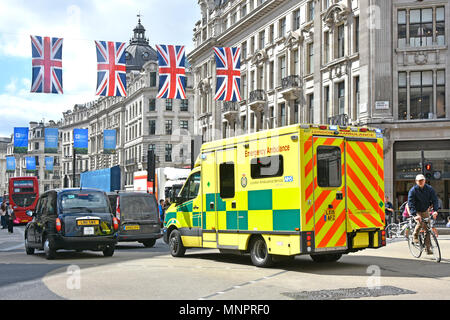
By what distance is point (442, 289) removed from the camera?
931 centimetres

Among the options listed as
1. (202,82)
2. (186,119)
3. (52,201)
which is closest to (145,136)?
(186,119)

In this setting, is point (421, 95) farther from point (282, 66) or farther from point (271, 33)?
point (271, 33)

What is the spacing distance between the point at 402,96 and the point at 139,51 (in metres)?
75.8

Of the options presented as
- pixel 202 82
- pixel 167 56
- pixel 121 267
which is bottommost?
pixel 121 267

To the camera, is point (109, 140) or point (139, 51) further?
point (139, 51)

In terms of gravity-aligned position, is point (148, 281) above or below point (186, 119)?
below

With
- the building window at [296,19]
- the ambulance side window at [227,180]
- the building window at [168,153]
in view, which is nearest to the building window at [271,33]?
the building window at [296,19]

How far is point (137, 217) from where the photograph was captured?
1972 centimetres

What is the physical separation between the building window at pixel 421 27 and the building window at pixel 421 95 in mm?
1662

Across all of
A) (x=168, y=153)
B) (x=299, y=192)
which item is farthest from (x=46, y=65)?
(x=168, y=153)

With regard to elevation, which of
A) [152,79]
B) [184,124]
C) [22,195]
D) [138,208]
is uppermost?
[152,79]

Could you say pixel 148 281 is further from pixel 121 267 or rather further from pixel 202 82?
pixel 202 82
